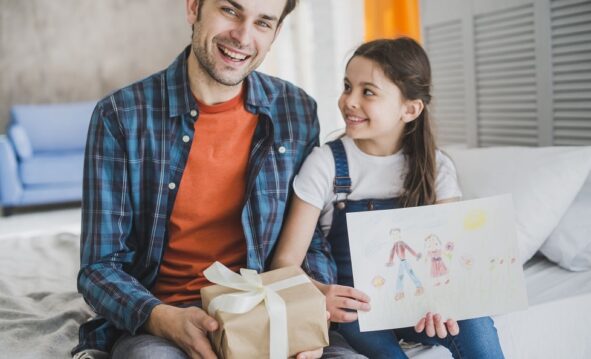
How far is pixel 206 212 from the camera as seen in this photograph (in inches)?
56.3

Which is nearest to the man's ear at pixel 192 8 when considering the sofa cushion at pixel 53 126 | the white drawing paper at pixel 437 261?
the white drawing paper at pixel 437 261

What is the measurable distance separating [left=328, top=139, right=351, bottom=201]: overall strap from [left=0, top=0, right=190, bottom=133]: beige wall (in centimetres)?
539

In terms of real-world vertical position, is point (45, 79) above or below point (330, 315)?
above

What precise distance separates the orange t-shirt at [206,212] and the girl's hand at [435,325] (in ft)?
1.51

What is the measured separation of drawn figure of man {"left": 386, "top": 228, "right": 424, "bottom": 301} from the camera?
4.04 feet

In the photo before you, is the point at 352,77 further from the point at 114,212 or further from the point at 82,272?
the point at 82,272

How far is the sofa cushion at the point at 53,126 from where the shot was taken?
554cm

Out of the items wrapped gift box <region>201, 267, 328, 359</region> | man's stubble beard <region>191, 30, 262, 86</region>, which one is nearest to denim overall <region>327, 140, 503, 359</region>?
wrapped gift box <region>201, 267, 328, 359</region>

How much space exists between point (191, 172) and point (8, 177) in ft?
13.7

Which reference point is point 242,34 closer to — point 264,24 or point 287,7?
point 264,24

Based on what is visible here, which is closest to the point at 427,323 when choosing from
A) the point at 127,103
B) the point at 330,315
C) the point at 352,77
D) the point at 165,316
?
the point at 330,315

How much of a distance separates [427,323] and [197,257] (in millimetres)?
564

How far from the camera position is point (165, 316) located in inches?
45.9

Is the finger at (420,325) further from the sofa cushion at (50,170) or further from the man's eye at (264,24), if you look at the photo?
the sofa cushion at (50,170)
